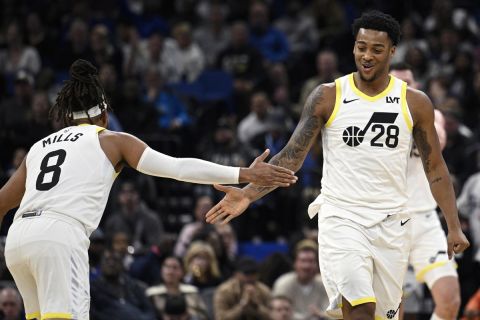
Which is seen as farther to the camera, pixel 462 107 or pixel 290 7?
pixel 290 7

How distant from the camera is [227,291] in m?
12.5

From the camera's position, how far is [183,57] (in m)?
17.8

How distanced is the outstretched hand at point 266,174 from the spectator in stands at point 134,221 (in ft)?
21.7

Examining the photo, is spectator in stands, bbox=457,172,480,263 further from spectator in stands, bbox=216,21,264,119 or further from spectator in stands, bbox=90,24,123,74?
spectator in stands, bbox=90,24,123,74

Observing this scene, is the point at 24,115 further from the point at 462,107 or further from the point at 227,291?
the point at 462,107

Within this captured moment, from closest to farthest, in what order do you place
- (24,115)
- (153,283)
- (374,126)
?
(374,126) < (153,283) < (24,115)

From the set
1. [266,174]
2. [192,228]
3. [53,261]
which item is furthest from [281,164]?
[192,228]

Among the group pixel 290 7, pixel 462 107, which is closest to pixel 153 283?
pixel 462 107

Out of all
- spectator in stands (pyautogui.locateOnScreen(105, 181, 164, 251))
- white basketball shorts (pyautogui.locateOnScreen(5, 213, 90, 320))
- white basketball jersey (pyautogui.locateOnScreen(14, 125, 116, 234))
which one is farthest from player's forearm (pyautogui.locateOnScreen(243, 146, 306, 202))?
spectator in stands (pyautogui.locateOnScreen(105, 181, 164, 251))

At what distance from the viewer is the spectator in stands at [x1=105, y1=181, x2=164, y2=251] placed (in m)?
14.0

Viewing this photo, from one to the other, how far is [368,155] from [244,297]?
5.03 meters

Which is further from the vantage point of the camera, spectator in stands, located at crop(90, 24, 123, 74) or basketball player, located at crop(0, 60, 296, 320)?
spectator in stands, located at crop(90, 24, 123, 74)

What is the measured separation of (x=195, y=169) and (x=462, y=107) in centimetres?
982

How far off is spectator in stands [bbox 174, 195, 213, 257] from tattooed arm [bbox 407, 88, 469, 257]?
6177mm
